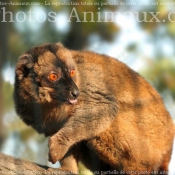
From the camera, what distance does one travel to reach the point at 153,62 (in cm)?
715

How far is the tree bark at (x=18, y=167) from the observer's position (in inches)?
207

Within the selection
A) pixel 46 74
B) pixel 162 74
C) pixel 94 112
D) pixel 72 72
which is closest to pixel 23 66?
pixel 46 74

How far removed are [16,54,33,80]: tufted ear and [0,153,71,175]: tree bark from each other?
144 centimetres

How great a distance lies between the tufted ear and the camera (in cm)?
655

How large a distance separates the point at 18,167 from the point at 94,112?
140cm

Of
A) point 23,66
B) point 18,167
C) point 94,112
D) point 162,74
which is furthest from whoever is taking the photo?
point 162,74

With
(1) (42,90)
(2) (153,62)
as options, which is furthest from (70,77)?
(2) (153,62)

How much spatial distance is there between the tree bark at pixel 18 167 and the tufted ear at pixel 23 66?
56.8 inches

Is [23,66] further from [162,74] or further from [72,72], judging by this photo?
[162,74]

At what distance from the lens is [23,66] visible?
6.59m

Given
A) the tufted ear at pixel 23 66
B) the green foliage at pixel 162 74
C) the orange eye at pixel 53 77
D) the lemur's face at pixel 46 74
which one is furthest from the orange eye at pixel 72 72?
the green foliage at pixel 162 74

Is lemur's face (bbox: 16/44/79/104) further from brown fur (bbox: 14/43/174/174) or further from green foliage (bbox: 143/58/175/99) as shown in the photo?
green foliage (bbox: 143/58/175/99)

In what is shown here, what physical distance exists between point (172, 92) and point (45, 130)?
6.05ft

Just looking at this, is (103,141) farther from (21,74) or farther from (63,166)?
(21,74)
